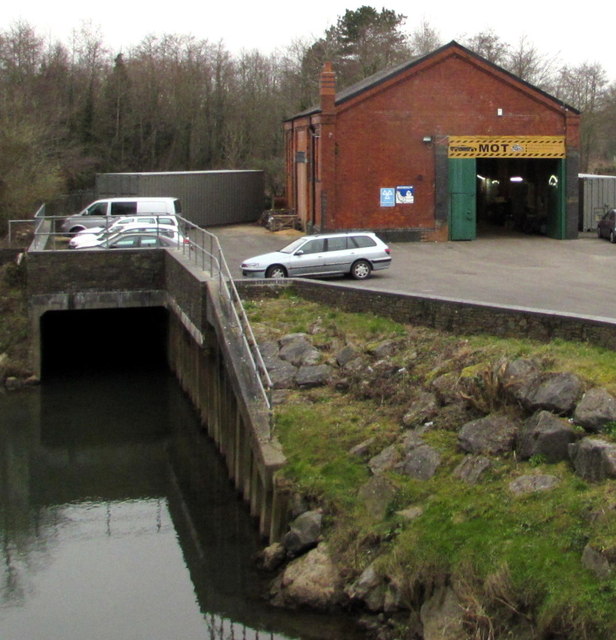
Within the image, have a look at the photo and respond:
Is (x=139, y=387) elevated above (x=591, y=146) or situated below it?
below

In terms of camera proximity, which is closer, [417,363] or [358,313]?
[417,363]

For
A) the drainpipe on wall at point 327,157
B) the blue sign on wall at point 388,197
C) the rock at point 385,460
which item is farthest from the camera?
the blue sign on wall at point 388,197

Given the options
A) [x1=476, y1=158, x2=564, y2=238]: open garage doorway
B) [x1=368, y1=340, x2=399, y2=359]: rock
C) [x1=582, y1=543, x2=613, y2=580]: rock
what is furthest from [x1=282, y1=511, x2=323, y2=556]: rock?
[x1=476, y1=158, x2=564, y2=238]: open garage doorway

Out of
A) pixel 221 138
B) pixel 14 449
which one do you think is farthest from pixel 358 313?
pixel 221 138

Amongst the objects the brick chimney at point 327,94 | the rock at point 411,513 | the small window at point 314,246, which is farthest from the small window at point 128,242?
the rock at point 411,513

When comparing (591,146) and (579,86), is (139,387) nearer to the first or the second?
(591,146)

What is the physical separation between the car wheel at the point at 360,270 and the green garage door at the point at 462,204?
1215cm

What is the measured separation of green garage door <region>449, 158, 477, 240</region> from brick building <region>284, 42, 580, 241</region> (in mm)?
39

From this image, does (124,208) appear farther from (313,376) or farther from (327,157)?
(313,376)

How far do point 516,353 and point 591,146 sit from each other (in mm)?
56423

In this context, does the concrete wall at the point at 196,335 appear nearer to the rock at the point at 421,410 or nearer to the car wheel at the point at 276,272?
the rock at the point at 421,410

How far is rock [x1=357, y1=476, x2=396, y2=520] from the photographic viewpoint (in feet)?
47.3

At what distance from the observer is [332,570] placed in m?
14.0

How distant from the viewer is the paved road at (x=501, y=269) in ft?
79.8
